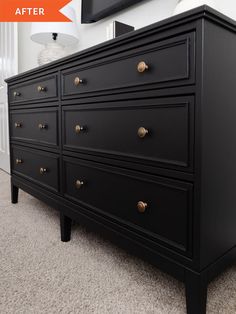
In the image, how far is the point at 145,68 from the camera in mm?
790

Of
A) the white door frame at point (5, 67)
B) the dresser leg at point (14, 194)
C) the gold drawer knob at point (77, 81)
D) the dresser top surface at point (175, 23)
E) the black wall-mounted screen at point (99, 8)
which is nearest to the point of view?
the dresser top surface at point (175, 23)

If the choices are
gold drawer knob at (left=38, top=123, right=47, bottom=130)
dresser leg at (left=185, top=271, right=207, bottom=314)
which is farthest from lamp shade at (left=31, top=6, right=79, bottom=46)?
dresser leg at (left=185, top=271, right=207, bottom=314)

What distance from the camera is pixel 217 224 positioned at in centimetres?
78

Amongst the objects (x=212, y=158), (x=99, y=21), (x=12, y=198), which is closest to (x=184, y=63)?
(x=212, y=158)

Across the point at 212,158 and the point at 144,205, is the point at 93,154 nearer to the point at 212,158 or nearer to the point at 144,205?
the point at 144,205

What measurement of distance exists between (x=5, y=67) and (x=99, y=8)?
172 centimetres

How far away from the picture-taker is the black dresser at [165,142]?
70 cm

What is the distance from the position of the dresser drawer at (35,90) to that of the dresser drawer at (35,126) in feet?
0.23

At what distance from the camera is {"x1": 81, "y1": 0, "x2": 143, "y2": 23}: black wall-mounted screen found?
158 centimetres

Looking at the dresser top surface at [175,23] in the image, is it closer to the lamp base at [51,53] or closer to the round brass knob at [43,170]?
the round brass knob at [43,170]

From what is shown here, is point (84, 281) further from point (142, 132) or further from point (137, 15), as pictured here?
point (137, 15)

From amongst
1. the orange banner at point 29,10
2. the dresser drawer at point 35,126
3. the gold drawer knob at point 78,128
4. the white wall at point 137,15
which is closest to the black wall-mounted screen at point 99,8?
the white wall at point 137,15

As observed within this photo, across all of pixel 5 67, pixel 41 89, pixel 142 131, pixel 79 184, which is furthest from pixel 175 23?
pixel 5 67

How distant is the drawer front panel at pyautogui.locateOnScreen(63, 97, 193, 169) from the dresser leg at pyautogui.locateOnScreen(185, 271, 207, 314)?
31 centimetres
